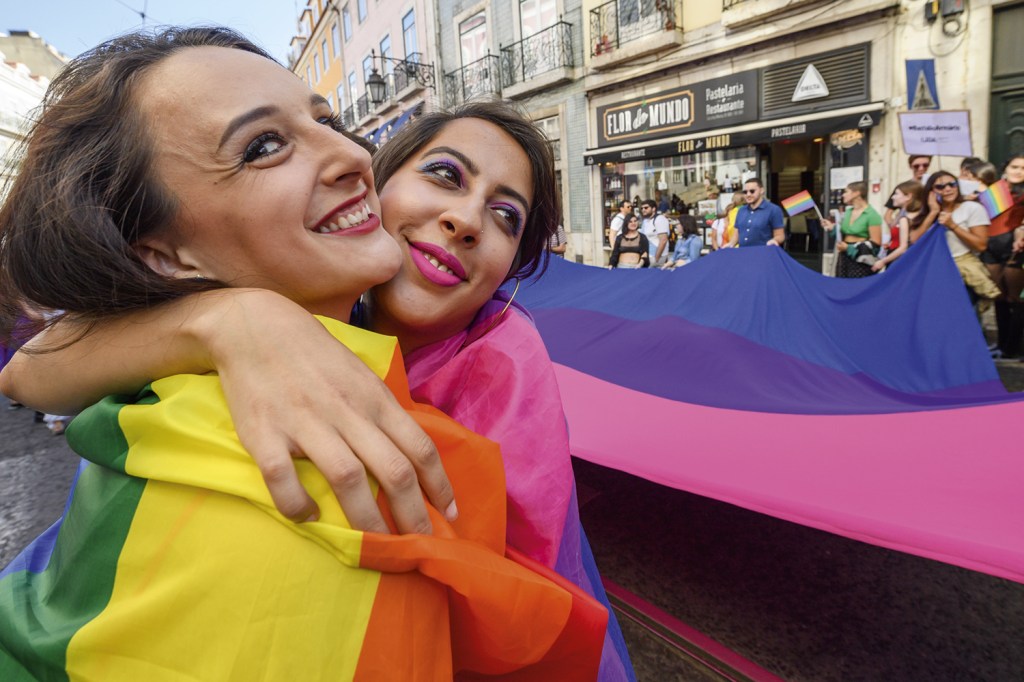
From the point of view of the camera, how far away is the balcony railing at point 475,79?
1478 centimetres

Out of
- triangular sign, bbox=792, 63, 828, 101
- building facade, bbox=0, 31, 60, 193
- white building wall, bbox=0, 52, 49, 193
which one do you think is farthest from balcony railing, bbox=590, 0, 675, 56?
white building wall, bbox=0, 52, 49, 193

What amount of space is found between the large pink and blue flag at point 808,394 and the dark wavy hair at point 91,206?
1475 millimetres

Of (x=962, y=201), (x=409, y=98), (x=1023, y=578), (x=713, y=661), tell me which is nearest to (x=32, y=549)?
(x=713, y=661)

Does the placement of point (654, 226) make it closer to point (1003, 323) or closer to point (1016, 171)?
point (1016, 171)

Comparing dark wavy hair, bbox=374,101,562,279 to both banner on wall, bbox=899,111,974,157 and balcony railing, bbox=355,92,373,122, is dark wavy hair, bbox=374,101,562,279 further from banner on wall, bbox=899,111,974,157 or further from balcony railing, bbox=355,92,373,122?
balcony railing, bbox=355,92,373,122

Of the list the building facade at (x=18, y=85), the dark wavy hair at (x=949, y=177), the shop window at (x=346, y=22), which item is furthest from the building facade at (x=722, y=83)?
the shop window at (x=346, y=22)

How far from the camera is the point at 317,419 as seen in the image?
1.90 ft

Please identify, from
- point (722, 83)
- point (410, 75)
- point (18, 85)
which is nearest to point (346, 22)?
point (410, 75)

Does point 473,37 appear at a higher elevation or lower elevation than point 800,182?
higher

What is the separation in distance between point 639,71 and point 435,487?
1241 cm

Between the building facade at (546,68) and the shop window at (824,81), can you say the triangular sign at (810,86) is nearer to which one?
the shop window at (824,81)

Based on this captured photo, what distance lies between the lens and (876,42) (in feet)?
27.6

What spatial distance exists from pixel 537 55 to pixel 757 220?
8.91 metres

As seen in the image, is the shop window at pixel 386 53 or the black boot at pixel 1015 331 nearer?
the black boot at pixel 1015 331
